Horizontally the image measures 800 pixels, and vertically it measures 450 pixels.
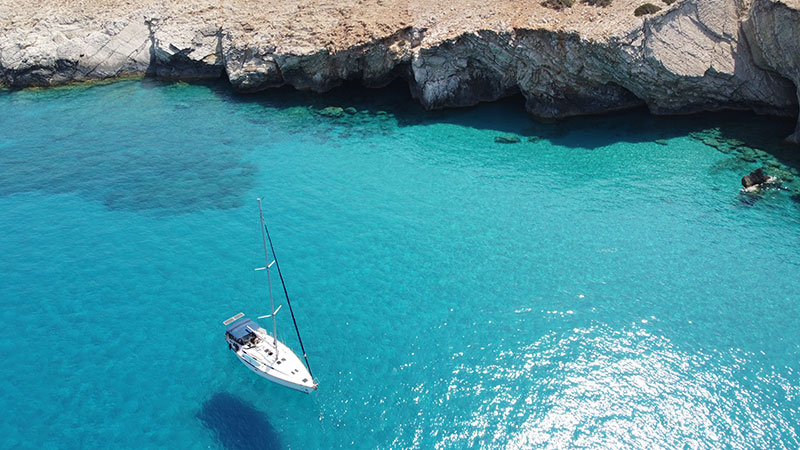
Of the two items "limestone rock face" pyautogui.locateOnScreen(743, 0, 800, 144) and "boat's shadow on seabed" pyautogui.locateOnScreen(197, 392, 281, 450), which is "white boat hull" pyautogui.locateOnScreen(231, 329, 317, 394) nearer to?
"boat's shadow on seabed" pyautogui.locateOnScreen(197, 392, 281, 450)

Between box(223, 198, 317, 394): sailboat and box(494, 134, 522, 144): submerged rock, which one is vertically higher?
box(494, 134, 522, 144): submerged rock

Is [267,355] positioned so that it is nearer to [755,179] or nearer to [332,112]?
[332,112]

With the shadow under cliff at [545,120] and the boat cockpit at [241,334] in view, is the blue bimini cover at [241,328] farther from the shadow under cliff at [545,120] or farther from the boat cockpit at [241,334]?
the shadow under cliff at [545,120]

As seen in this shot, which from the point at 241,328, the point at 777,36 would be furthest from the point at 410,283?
the point at 777,36

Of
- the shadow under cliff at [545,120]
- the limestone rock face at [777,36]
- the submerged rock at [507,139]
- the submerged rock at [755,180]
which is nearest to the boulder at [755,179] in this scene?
the submerged rock at [755,180]

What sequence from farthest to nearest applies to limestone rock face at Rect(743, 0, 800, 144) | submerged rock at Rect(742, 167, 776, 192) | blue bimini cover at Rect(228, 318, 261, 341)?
1. limestone rock face at Rect(743, 0, 800, 144)
2. submerged rock at Rect(742, 167, 776, 192)
3. blue bimini cover at Rect(228, 318, 261, 341)

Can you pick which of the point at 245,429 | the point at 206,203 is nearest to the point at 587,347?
the point at 245,429

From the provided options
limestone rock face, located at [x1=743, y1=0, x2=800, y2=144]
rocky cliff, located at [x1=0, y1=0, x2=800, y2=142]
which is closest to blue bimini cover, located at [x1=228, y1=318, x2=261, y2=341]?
rocky cliff, located at [x1=0, y1=0, x2=800, y2=142]
